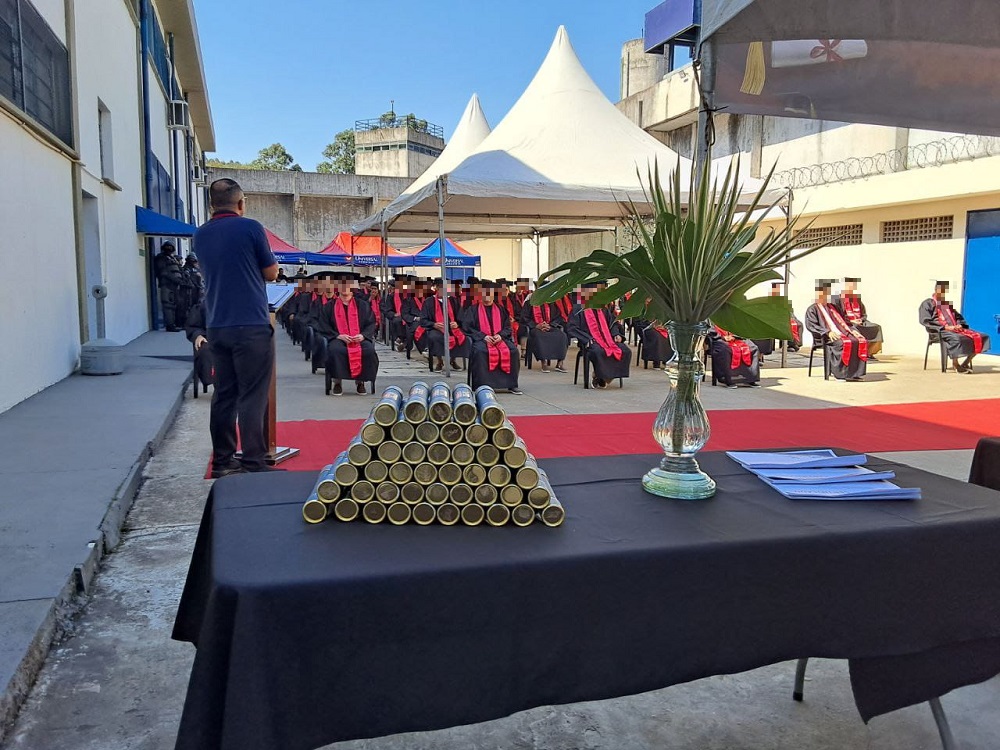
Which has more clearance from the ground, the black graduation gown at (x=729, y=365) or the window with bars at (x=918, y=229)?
the window with bars at (x=918, y=229)

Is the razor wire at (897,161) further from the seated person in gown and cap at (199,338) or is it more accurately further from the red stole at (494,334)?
the seated person in gown and cap at (199,338)

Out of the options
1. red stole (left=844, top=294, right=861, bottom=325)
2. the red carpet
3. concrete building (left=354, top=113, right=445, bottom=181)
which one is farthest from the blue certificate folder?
concrete building (left=354, top=113, right=445, bottom=181)

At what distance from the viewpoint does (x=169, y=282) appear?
A: 56.7 feet

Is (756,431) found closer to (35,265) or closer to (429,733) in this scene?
(429,733)

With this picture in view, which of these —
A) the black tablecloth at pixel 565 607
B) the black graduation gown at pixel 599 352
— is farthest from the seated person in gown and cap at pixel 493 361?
the black tablecloth at pixel 565 607

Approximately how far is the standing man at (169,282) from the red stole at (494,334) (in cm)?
983

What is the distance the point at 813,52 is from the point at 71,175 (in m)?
8.71

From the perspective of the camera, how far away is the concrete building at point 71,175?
7086mm

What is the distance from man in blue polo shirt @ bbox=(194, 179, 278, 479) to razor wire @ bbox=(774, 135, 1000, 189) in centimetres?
1012

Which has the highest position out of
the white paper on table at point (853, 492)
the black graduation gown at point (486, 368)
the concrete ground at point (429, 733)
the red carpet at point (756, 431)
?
the white paper on table at point (853, 492)

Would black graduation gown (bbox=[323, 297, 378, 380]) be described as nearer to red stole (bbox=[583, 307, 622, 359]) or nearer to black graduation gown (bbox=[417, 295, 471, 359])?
black graduation gown (bbox=[417, 295, 471, 359])

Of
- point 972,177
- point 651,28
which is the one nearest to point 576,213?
point 651,28

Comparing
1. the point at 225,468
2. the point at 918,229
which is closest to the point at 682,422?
the point at 225,468

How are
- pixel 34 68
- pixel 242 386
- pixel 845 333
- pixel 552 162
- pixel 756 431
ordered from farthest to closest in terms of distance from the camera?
pixel 552 162 → pixel 845 333 → pixel 34 68 → pixel 756 431 → pixel 242 386
